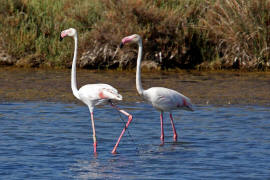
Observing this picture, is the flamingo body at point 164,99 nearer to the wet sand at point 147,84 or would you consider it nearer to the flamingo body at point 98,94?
the flamingo body at point 98,94

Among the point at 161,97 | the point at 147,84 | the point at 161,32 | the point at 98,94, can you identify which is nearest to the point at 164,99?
the point at 161,97

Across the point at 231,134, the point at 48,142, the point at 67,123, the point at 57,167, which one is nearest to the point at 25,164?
the point at 57,167

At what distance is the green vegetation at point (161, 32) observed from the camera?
50.0ft

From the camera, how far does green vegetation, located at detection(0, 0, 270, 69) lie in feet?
50.0

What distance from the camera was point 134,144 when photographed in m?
9.30

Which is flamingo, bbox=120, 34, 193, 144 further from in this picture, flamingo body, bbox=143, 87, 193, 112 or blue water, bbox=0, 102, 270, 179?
blue water, bbox=0, 102, 270, 179

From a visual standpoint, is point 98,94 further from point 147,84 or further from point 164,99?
point 147,84

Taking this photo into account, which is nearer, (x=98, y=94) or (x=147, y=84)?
(x=98, y=94)

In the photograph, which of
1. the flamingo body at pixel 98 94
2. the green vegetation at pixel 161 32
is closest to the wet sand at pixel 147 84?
the green vegetation at pixel 161 32

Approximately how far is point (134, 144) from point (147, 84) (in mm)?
4596

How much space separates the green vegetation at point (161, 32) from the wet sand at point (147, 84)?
486 mm

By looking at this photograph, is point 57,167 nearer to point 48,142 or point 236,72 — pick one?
point 48,142

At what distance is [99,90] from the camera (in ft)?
28.3

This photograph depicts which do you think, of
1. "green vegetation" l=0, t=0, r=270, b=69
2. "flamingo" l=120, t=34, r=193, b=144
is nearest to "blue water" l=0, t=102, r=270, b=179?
"flamingo" l=120, t=34, r=193, b=144
